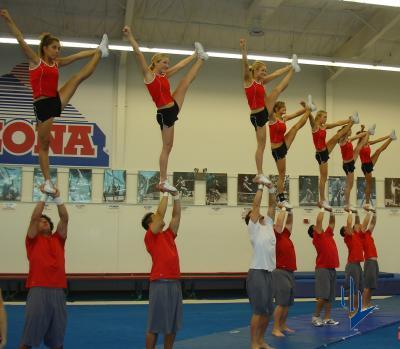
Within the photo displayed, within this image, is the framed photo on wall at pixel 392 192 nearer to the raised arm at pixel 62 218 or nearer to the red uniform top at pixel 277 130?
the red uniform top at pixel 277 130

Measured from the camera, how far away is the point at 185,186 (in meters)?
14.0

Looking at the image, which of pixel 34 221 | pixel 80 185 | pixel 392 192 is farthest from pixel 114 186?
pixel 392 192

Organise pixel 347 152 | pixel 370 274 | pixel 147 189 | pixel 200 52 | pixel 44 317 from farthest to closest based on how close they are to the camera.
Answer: pixel 147 189 < pixel 370 274 < pixel 347 152 < pixel 200 52 < pixel 44 317

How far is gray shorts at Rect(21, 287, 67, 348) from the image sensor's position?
5.21 m

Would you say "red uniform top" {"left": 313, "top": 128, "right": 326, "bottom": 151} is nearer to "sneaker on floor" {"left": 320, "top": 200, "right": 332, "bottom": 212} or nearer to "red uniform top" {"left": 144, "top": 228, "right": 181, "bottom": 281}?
"sneaker on floor" {"left": 320, "top": 200, "right": 332, "bottom": 212}

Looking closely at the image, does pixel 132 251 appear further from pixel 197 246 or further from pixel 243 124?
pixel 243 124

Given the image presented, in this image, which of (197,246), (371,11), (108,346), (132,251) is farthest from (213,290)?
(371,11)

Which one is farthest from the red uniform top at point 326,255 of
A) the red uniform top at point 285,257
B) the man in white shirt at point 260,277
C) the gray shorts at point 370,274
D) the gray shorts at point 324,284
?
the man in white shirt at point 260,277

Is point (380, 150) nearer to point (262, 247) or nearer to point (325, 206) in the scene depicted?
point (325, 206)

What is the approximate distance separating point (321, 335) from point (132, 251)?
6643 millimetres

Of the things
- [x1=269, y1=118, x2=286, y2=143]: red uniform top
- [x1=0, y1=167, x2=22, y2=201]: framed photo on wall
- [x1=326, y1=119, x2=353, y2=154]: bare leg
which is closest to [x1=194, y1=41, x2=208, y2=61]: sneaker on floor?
[x1=269, y1=118, x2=286, y2=143]: red uniform top

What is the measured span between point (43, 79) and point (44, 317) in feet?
8.26

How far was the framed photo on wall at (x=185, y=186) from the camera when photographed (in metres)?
14.0

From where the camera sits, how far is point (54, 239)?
225 inches
